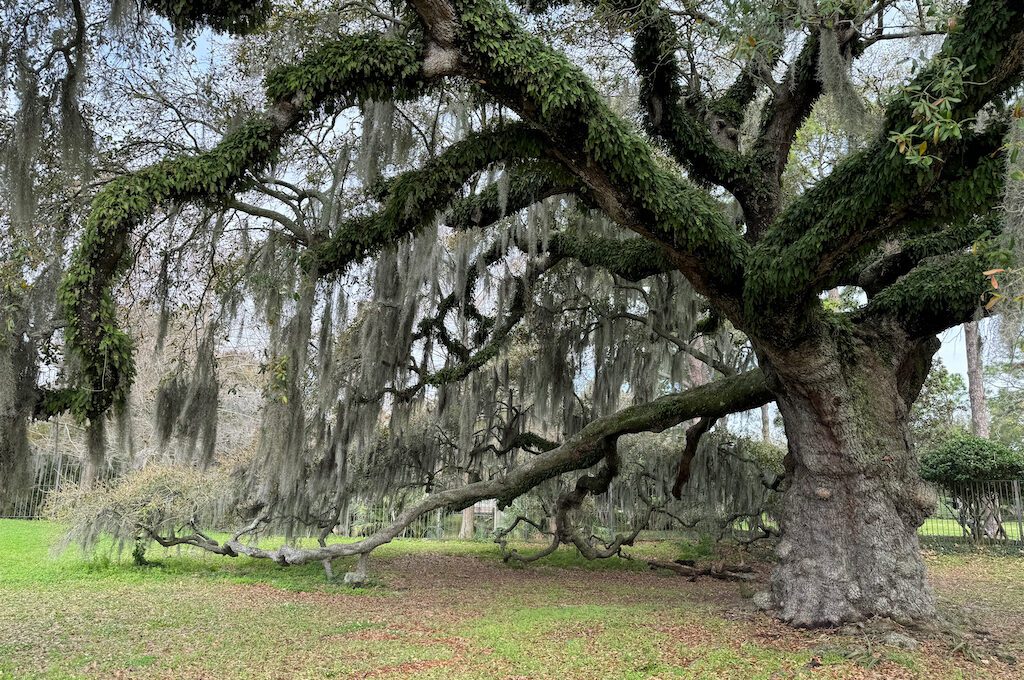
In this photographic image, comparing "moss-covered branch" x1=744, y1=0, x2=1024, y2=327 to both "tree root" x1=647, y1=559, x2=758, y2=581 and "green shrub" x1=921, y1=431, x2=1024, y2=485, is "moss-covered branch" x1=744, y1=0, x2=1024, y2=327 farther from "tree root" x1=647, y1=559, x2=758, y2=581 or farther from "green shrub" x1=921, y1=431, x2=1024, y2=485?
"green shrub" x1=921, y1=431, x2=1024, y2=485

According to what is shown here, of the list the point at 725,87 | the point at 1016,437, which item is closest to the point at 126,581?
the point at 725,87

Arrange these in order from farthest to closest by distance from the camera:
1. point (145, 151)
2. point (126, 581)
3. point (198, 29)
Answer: point (126, 581) < point (145, 151) < point (198, 29)

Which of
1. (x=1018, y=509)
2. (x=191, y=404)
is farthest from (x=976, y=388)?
(x=191, y=404)

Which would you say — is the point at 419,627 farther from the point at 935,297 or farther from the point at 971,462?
the point at 971,462

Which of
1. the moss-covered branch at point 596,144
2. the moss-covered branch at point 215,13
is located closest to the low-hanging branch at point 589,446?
the moss-covered branch at point 596,144

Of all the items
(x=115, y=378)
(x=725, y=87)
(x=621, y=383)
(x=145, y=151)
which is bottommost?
(x=115, y=378)

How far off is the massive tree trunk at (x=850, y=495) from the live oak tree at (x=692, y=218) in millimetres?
16

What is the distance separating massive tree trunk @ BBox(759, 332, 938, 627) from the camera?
4.84 m

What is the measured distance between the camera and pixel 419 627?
5.38 m

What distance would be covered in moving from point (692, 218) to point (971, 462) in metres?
9.41

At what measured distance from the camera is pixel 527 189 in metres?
6.46

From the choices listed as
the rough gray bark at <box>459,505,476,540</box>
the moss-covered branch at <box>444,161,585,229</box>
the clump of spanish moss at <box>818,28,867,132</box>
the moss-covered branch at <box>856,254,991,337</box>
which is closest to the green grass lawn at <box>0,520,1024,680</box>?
the moss-covered branch at <box>856,254,991,337</box>

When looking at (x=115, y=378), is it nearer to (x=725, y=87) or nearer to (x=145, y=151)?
(x=145, y=151)

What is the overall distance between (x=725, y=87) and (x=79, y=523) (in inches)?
353
